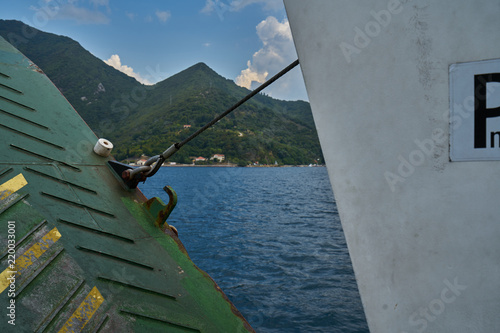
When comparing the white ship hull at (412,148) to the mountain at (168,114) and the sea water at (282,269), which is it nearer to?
the sea water at (282,269)

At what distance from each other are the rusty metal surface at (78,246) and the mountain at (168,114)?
174ft

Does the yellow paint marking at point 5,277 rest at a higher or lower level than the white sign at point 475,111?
lower

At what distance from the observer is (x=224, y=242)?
18.8 meters

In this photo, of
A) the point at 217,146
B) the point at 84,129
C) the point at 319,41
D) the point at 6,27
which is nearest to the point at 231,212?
the point at 84,129

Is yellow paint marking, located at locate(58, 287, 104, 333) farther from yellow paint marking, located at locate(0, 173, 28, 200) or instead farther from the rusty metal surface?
yellow paint marking, located at locate(0, 173, 28, 200)

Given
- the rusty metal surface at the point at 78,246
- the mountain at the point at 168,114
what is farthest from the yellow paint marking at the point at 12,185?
the mountain at the point at 168,114

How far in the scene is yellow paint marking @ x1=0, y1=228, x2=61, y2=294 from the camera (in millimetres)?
2314

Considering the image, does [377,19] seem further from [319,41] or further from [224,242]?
[224,242]

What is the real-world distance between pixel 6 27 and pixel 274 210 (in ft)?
367

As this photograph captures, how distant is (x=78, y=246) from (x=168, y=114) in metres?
112

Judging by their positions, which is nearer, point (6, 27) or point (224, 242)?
point (224, 242)

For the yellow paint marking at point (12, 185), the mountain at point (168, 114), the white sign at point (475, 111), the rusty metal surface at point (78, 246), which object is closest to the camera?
the white sign at point (475, 111)

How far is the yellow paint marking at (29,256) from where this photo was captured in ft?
7.59

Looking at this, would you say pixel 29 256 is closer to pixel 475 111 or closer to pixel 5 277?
pixel 5 277
